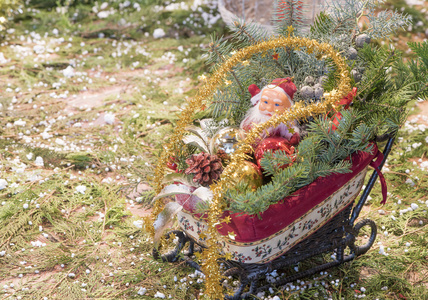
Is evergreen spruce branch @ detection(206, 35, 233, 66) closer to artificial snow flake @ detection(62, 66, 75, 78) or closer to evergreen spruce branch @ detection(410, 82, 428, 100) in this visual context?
evergreen spruce branch @ detection(410, 82, 428, 100)

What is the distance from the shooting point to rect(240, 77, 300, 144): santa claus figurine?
1.57m

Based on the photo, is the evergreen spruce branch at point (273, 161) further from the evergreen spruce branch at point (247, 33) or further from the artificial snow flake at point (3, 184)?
the artificial snow flake at point (3, 184)

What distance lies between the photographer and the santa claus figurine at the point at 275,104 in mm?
1574

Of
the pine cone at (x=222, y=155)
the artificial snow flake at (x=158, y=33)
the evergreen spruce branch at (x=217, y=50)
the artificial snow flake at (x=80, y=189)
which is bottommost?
the artificial snow flake at (x=80, y=189)

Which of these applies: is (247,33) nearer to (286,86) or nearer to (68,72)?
(286,86)

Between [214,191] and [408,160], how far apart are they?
5.13 feet

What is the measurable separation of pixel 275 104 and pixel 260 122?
0.09 m

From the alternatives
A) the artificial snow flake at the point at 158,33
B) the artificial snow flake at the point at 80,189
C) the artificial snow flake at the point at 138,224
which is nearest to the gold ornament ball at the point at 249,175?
the artificial snow flake at the point at 138,224

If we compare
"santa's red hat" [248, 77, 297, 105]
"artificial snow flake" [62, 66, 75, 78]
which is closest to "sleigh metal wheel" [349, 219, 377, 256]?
"santa's red hat" [248, 77, 297, 105]

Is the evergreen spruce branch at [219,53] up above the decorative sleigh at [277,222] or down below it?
above

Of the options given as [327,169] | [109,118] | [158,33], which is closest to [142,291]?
[327,169]

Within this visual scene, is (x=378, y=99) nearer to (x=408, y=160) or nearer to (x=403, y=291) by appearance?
Result: (x=403, y=291)

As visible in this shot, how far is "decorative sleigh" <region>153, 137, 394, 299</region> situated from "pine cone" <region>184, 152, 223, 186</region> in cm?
12

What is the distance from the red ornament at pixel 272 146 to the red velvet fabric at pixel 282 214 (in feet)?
0.51
